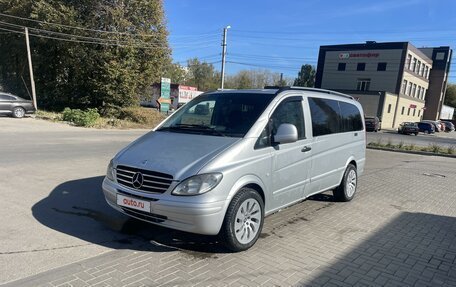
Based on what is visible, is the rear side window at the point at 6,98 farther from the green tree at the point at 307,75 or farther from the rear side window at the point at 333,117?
the green tree at the point at 307,75

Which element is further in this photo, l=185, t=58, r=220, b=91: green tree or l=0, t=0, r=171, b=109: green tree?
l=185, t=58, r=220, b=91: green tree

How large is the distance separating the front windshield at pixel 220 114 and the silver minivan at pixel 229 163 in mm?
15

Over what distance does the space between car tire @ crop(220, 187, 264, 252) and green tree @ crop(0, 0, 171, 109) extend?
946 inches

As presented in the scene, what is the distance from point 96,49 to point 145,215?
25484 millimetres

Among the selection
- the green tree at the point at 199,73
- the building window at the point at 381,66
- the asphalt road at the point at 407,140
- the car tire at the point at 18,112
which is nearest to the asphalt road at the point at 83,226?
the car tire at the point at 18,112

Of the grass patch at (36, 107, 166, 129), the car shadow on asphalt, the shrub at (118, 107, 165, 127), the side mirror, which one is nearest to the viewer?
the car shadow on asphalt

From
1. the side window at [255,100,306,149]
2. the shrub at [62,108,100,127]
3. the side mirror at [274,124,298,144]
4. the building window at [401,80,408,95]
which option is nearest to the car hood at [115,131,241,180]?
the side window at [255,100,306,149]

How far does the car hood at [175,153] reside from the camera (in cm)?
410

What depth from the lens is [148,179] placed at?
13.8 ft

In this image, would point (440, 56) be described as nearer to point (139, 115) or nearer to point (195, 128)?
point (139, 115)

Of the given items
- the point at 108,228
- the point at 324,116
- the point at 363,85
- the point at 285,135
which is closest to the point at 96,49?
the point at 324,116

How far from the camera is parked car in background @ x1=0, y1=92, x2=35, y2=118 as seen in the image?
75.5 ft

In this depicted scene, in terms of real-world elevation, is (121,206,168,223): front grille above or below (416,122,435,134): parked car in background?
above

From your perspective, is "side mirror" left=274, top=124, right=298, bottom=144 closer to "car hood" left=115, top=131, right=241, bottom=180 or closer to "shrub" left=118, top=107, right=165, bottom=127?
"car hood" left=115, top=131, right=241, bottom=180
